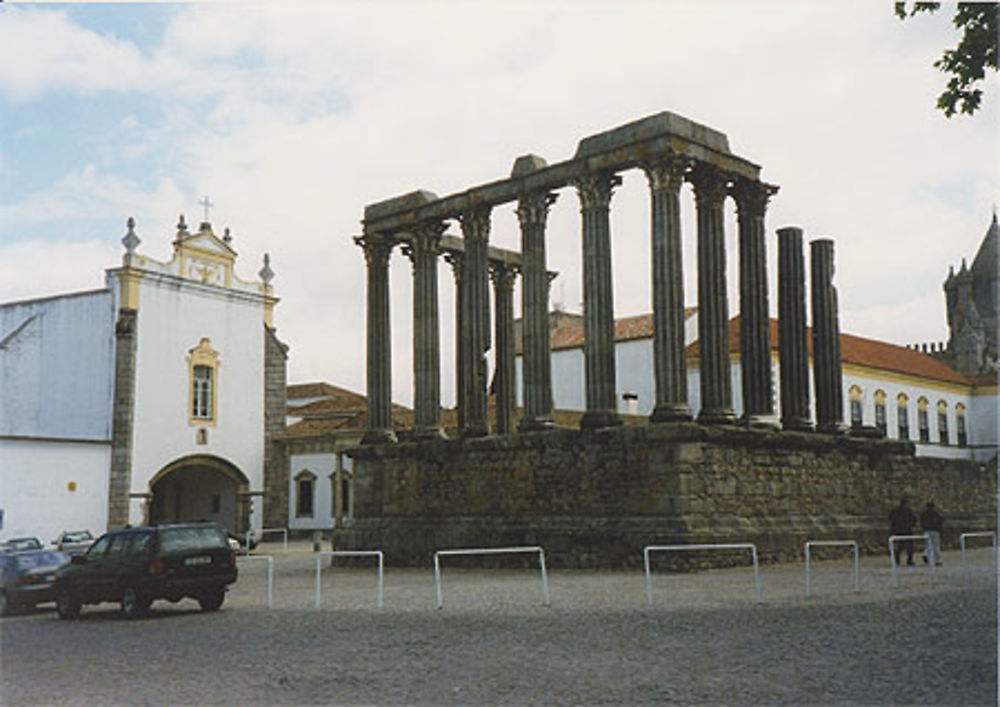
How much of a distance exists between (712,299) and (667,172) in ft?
9.92

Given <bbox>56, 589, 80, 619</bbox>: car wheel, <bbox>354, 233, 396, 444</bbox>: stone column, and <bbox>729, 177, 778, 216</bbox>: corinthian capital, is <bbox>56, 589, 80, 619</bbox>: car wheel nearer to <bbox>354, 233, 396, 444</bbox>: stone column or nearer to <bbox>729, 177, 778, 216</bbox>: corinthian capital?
<bbox>354, 233, 396, 444</bbox>: stone column

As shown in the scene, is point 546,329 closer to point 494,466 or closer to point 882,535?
point 494,466

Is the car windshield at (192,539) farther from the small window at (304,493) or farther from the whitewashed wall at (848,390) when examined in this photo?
the small window at (304,493)

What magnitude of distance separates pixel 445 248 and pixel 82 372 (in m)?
17.1

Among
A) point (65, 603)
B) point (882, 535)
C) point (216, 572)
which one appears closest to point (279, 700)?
point (216, 572)

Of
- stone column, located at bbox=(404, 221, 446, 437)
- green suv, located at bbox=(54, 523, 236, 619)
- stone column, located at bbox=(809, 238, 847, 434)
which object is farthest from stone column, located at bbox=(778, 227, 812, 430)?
green suv, located at bbox=(54, 523, 236, 619)

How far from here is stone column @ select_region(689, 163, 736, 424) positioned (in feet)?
77.4

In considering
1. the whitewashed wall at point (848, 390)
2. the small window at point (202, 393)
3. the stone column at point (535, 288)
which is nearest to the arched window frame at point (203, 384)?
the small window at point (202, 393)

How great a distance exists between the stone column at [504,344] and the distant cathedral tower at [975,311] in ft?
183

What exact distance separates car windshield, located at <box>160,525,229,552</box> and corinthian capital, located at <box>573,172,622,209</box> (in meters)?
11.2

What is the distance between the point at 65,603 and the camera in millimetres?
17250

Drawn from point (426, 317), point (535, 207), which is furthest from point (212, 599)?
point (426, 317)

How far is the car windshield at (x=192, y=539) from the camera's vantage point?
16.6 meters

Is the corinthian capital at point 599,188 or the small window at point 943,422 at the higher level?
the corinthian capital at point 599,188
